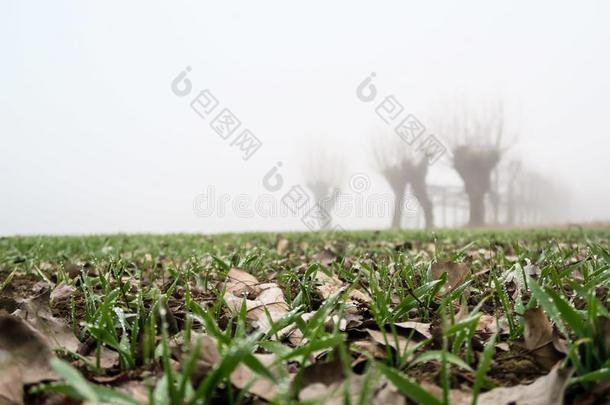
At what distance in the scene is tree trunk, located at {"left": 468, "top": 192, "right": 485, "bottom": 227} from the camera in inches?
984

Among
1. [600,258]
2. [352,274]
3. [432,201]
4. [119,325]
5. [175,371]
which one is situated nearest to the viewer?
[175,371]

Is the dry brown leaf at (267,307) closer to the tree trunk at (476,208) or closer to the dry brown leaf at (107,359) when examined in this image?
the dry brown leaf at (107,359)

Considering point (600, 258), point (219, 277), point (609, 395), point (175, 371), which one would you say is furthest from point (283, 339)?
point (600, 258)

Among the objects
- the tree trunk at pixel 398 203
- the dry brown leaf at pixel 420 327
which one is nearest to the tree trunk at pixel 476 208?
the tree trunk at pixel 398 203

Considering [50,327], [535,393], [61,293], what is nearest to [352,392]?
[535,393]

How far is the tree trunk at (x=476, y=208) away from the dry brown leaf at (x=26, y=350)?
82.7 ft

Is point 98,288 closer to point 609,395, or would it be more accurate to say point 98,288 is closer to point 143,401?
point 143,401

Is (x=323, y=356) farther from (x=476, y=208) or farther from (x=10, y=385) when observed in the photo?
(x=476, y=208)

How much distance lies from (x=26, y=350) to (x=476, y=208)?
2632cm

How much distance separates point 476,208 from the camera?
83.5ft

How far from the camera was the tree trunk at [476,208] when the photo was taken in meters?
25.0

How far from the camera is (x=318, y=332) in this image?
87cm

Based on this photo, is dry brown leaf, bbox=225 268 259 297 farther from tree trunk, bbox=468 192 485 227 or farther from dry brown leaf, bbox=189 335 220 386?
tree trunk, bbox=468 192 485 227

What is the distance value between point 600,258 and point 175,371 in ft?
4.90
